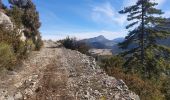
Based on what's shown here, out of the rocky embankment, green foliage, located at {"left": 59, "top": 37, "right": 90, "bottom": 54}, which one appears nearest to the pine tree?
green foliage, located at {"left": 59, "top": 37, "right": 90, "bottom": 54}

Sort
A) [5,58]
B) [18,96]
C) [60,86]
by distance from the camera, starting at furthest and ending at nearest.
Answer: [5,58], [60,86], [18,96]

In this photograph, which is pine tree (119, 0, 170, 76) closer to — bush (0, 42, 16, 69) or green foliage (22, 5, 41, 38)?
green foliage (22, 5, 41, 38)

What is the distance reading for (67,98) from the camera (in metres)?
9.65

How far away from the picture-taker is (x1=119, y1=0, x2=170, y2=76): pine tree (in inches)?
1283

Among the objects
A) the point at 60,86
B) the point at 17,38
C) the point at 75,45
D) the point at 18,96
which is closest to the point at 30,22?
the point at 75,45

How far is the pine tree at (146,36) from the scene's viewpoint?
107 feet

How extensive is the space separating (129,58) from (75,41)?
913cm

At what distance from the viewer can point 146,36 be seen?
3325 cm

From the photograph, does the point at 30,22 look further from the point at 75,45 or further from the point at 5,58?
the point at 5,58

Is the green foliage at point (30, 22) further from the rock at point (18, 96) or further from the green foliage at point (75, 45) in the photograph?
the rock at point (18, 96)

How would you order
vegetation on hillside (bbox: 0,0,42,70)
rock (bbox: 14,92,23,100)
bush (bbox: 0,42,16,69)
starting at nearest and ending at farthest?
rock (bbox: 14,92,23,100) < bush (bbox: 0,42,16,69) < vegetation on hillside (bbox: 0,0,42,70)

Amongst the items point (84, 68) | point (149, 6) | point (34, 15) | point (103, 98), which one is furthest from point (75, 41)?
point (103, 98)

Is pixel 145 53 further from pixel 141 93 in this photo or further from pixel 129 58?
pixel 141 93

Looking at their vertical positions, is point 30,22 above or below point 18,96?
Result: above
